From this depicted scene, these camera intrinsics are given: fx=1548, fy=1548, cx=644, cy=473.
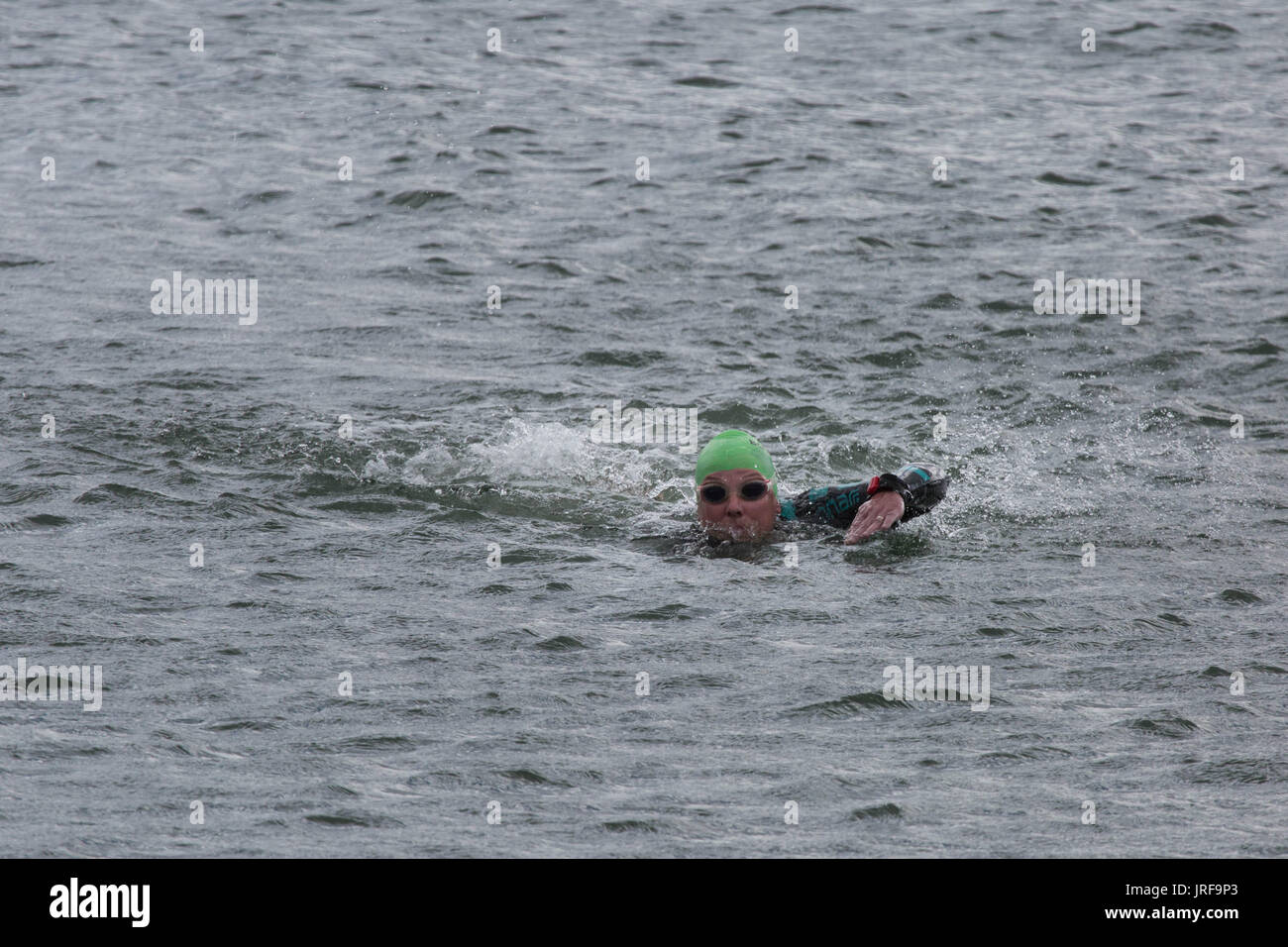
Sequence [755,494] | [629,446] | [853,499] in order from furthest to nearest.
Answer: [629,446] → [853,499] → [755,494]

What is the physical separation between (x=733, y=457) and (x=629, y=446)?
2.63 m

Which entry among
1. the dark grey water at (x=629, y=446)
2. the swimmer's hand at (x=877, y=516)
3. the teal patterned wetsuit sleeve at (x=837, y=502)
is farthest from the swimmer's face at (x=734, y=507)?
the swimmer's hand at (x=877, y=516)

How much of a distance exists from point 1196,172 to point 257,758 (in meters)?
18.0

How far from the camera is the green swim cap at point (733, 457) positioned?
11047 millimetres

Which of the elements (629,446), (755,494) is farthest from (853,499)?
(629,446)

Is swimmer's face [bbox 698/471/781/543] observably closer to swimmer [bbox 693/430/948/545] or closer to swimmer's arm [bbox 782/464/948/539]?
swimmer [bbox 693/430/948/545]

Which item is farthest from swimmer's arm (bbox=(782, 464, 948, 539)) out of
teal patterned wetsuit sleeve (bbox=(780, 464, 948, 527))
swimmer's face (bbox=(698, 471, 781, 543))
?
swimmer's face (bbox=(698, 471, 781, 543))

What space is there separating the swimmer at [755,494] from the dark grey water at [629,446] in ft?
0.93

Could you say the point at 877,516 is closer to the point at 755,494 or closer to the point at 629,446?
the point at 755,494

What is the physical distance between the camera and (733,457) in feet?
36.3

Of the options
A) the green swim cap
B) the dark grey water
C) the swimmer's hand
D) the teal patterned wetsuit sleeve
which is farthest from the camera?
the teal patterned wetsuit sleeve

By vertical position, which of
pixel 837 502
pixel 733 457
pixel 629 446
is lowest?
pixel 837 502

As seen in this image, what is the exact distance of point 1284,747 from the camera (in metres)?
7.82

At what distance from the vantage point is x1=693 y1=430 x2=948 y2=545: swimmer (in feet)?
36.0
